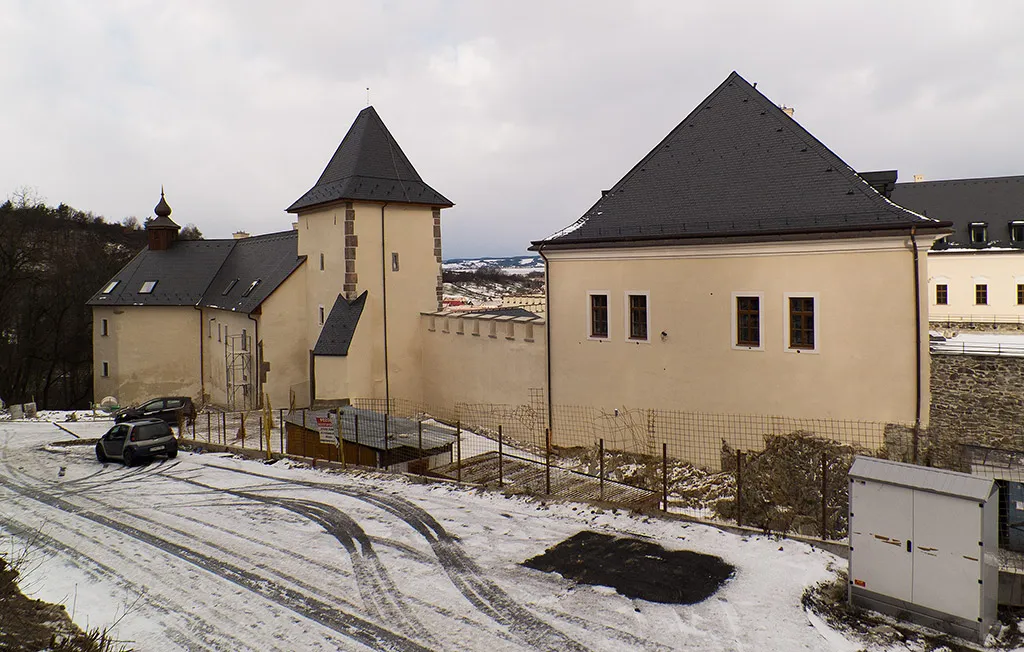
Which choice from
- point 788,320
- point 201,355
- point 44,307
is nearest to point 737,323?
point 788,320

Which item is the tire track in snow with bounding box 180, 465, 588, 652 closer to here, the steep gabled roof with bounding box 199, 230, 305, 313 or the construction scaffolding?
the steep gabled roof with bounding box 199, 230, 305, 313

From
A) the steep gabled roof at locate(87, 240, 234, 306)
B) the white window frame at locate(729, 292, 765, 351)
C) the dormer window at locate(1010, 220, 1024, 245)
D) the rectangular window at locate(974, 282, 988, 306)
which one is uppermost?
the dormer window at locate(1010, 220, 1024, 245)

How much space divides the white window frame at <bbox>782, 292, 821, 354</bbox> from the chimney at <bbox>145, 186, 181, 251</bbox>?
112 feet

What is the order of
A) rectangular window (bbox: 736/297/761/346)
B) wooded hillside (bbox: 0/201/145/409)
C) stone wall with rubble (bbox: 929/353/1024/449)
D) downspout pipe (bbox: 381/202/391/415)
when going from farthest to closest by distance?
wooded hillside (bbox: 0/201/145/409)
downspout pipe (bbox: 381/202/391/415)
rectangular window (bbox: 736/297/761/346)
stone wall with rubble (bbox: 929/353/1024/449)

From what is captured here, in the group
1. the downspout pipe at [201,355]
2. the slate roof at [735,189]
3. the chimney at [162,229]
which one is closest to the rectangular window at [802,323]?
the slate roof at [735,189]

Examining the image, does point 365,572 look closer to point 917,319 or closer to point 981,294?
point 917,319

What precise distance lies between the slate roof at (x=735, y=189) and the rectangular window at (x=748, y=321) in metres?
1.51

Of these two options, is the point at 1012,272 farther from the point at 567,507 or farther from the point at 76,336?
the point at 76,336

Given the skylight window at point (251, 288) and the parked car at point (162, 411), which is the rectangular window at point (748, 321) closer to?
the parked car at point (162, 411)

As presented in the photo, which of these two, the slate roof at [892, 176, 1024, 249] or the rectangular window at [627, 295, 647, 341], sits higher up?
the slate roof at [892, 176, 1024, 249]

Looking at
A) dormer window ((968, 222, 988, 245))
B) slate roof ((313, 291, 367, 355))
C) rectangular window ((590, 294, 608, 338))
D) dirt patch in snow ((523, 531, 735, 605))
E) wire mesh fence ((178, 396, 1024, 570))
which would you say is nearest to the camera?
dirt patch in snow ((523, 531, 735, 605))

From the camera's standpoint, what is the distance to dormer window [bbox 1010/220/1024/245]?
34.6 metres

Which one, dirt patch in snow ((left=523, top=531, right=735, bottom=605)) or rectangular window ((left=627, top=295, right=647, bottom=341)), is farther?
rectangular window ((left=627, top=295, right=647, bottom=341))

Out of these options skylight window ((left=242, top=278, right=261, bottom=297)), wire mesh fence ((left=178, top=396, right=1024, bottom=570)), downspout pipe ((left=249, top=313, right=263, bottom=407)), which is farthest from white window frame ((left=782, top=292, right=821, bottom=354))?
skylight window ((left=242, top=278, right=261, bottom=297))
